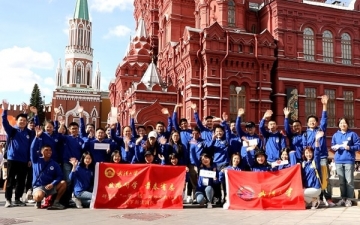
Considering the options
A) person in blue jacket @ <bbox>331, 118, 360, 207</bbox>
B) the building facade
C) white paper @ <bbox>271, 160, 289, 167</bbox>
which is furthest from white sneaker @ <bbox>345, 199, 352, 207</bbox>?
the building facade

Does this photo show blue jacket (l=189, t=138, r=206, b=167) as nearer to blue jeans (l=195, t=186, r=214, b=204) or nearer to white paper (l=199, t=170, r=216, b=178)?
white paper (l=199, t=170, r=216, b=178)

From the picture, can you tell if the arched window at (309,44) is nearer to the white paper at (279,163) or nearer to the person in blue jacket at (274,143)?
the person in blue jacket at (274,143)

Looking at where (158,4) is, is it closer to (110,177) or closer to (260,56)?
(260,56)

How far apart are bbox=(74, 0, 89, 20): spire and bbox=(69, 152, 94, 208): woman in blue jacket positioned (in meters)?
69.2

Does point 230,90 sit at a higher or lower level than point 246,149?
higher

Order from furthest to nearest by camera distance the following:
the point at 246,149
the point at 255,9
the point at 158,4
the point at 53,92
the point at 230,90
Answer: the point at 53,92
the point at 158,4
the point at 255,9
the point at 230,90
the point at 246,149

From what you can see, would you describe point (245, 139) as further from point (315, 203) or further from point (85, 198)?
point (85, 198)

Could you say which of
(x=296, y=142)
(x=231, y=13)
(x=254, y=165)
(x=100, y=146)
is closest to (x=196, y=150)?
(x=254, y=165)

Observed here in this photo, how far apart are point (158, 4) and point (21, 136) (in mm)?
34367

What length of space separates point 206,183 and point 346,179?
11.8ft

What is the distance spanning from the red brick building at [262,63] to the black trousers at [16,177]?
19.3 metres

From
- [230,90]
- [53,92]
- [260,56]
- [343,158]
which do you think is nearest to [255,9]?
[260,56]

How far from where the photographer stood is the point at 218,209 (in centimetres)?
981

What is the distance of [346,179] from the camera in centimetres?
1047
